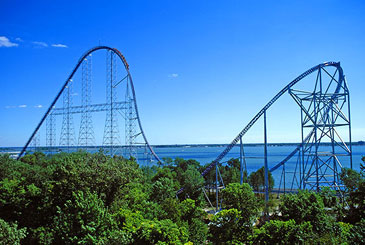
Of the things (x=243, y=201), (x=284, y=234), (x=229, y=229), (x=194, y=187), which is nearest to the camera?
(x=284, y=234)

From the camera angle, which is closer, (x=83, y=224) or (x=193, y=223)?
(x=83, y=224)

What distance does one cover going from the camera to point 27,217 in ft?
57.4

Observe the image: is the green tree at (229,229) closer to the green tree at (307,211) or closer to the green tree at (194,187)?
the green tree at (307,211)

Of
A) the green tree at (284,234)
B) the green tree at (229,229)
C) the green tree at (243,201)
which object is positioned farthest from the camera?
the green tree at (243,201)

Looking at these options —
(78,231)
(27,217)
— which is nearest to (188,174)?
(27,217)

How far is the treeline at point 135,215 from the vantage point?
11555 mm

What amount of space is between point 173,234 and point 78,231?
15.9 ft

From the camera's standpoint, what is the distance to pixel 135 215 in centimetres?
1359

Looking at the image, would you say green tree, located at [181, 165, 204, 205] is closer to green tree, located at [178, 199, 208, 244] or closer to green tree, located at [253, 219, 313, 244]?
green tree, located at [178, 199, 208, 244]

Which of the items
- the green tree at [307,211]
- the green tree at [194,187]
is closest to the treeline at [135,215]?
the green tree at [307,211]

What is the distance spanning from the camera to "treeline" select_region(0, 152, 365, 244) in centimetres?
1155

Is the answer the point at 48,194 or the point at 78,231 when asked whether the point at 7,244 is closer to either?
the point at 78,231

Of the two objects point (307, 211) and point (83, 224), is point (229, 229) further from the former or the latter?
point (83, 224)

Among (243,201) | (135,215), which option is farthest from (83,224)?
(243,201)
